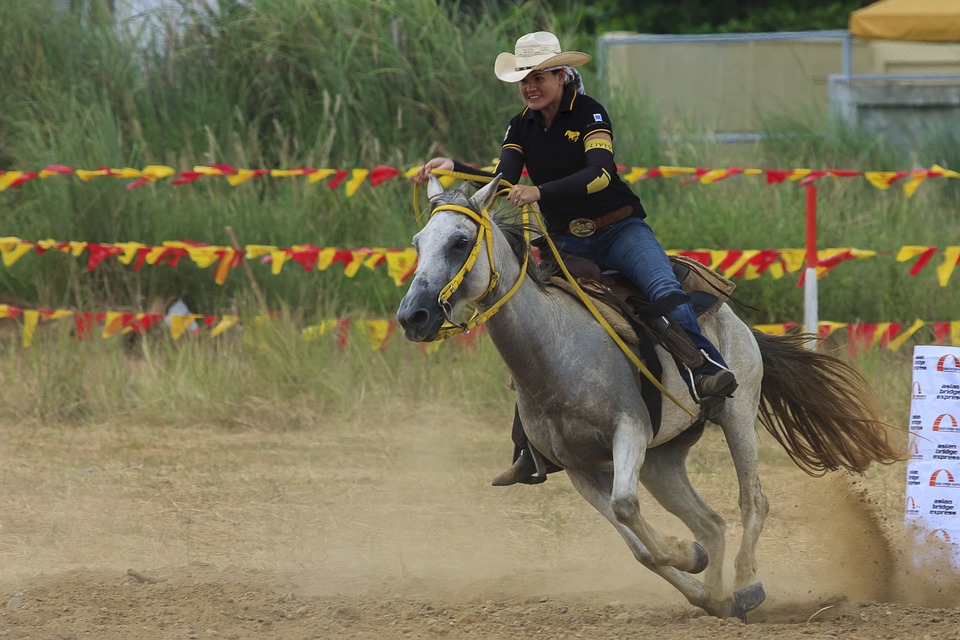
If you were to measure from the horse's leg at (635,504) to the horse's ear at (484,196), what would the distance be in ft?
3.52

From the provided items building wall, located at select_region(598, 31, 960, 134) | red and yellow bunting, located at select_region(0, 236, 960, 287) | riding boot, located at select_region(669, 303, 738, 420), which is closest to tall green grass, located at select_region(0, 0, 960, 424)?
red and yellow bunting, located at select_region(0, 236, 960, 287)

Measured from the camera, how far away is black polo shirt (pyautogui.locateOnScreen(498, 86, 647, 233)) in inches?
220

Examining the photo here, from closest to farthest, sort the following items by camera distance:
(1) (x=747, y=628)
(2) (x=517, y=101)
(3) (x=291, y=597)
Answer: (1) (x=747, y=628)
(3) (x=291, y=597)
(2) (x=517, y=101)

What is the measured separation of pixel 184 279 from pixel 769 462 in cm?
538

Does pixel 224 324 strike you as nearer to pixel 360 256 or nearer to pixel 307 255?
pixel 307 255

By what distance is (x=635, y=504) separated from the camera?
5.20 metres

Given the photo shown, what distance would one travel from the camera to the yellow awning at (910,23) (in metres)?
15.2

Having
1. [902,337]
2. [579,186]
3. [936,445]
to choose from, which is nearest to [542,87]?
[579,186]

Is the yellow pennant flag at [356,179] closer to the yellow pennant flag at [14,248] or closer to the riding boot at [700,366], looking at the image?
the yellow pennant flag at [14,248]

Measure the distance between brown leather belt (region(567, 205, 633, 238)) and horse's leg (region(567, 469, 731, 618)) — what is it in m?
1.07

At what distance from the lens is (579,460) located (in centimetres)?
549

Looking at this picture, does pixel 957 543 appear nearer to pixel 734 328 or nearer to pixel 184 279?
pixel 734 328

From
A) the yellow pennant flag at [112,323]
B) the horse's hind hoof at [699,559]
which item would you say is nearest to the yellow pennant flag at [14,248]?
the yellow pennant flag at [112,323]

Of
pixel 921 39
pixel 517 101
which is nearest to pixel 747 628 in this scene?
pixel 517 101
